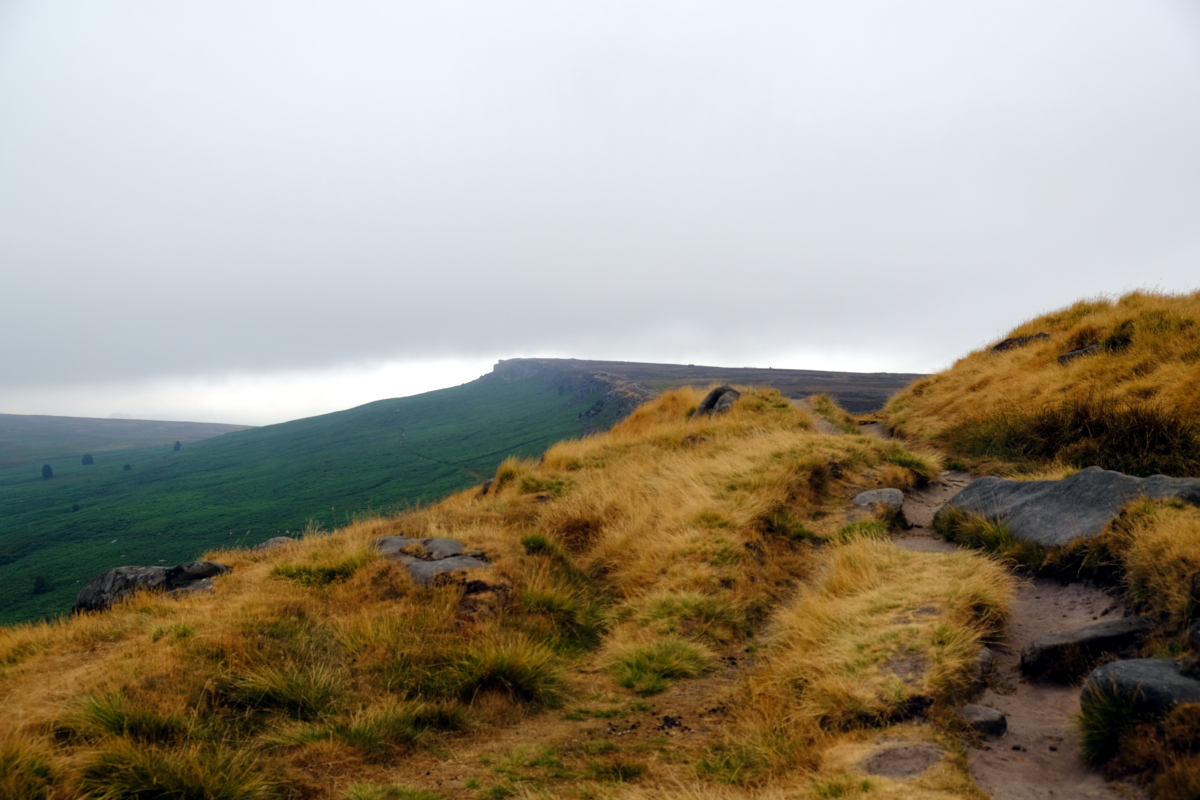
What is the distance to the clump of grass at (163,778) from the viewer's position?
168 inches

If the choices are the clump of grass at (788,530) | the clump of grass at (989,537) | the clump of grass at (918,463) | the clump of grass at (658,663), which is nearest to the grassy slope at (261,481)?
the clump of grass at (918,463)

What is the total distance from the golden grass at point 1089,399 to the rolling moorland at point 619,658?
118 mm

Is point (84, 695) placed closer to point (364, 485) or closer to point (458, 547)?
point (458, 547)

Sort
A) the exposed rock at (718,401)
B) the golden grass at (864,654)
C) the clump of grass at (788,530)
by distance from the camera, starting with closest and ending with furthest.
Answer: the golden grass at (864,654) < the clump of grass at (788,530) < the exposed rock at (718,401)

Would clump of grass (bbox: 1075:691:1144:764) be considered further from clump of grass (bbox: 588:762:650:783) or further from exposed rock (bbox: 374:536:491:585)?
exposed rock (bbox: 374:536:491:585)

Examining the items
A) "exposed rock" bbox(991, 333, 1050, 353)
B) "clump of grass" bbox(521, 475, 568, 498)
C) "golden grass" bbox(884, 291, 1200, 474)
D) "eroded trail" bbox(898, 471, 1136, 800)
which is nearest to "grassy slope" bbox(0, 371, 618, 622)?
"clump of grass" bbox(521, 475, 568, 498)

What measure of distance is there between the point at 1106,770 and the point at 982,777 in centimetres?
74

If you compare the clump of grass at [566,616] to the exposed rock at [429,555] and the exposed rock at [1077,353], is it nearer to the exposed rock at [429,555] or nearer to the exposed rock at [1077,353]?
the exposed rock at [429,555]

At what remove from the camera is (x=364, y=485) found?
286 feet

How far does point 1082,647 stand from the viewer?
5.49 m

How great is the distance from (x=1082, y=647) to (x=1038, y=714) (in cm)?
92

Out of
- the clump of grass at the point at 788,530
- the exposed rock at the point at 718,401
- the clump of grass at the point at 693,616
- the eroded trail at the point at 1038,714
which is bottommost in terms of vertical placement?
the clump of grass at the point at 693,616

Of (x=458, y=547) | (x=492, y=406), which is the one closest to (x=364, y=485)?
(x=492, y=406)

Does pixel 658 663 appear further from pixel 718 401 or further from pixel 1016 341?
pixel 1016 341
